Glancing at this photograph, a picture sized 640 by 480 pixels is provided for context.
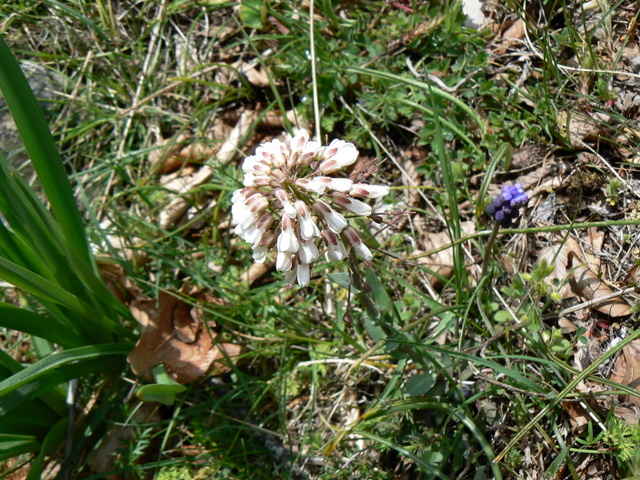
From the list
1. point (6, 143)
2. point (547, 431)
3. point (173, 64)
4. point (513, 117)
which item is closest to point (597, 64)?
point (513, 117)

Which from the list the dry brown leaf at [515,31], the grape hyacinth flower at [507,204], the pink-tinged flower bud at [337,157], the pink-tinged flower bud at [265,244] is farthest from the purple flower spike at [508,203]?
the dry brown leaf at [515,31]

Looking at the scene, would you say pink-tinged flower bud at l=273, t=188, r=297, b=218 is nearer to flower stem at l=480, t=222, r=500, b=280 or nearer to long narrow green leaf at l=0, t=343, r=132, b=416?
flower stem at l=480, t=222, r=500, b=280

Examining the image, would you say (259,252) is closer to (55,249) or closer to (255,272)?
(55,249)

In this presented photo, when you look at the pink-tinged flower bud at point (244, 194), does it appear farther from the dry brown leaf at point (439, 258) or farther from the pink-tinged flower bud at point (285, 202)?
the dry brown leaf at point (439, 258)

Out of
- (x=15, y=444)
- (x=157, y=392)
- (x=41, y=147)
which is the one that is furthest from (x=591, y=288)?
(x=15, y=444)

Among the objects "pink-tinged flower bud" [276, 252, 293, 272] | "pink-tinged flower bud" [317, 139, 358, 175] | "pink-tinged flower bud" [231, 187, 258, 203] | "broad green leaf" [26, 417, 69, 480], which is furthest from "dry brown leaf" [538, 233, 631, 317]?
"broad green leaf" [26, 417, 69, 480]

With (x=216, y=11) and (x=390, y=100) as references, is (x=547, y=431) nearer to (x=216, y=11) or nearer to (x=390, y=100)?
(x=390, y=100)

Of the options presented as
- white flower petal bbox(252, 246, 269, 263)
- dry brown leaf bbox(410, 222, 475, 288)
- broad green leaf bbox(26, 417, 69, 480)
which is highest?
white flower petal bbox(252, 246, 269, 263)
